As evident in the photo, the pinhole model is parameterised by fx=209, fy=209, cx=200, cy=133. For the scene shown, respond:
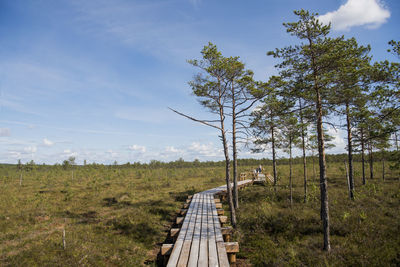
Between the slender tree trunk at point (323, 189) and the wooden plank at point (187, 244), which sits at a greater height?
the slender tree trunk at point (323, 189)

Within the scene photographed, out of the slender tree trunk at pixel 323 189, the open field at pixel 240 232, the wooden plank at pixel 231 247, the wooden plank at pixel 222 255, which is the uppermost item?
the slender tree trunk at pixel 323 189

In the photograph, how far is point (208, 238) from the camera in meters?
7.76

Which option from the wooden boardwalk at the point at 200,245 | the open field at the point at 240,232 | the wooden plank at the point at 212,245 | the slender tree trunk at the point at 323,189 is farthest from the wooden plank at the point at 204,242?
the slender tree trunk at the point at 323,189

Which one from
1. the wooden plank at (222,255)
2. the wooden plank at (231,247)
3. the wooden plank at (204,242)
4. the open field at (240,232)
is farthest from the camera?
the open field at (240,232)

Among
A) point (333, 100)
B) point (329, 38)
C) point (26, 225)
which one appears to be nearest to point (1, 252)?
point (26, 225)

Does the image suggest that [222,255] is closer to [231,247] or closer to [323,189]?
[231,247]

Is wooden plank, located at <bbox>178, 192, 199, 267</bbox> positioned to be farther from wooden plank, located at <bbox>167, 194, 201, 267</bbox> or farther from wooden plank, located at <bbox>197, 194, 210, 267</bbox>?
wooden plank, located at <bbox>197, 194, 210, 267</bbox>

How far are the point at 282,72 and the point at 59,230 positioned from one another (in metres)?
13.7

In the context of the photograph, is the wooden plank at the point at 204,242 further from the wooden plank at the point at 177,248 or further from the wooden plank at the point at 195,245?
the wooden plank at the point at 177,248

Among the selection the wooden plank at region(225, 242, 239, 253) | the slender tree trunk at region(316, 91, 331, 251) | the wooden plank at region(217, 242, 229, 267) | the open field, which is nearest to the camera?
the wooden plank at region(217, 242, 229, 267)

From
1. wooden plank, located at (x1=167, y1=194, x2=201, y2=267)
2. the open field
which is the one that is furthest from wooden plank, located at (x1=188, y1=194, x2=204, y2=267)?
the open field

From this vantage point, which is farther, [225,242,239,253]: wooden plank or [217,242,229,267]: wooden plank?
[225,242,239,253]: wooden plank

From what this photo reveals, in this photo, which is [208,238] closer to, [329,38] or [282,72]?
[282,72]

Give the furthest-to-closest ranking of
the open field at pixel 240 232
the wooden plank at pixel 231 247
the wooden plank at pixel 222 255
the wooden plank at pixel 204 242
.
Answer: the open field at pixel 240 232
the wooden plank at pixel 231 247
the wooden plank at pixel 204 242
the wooden plank at pixel 222 255
